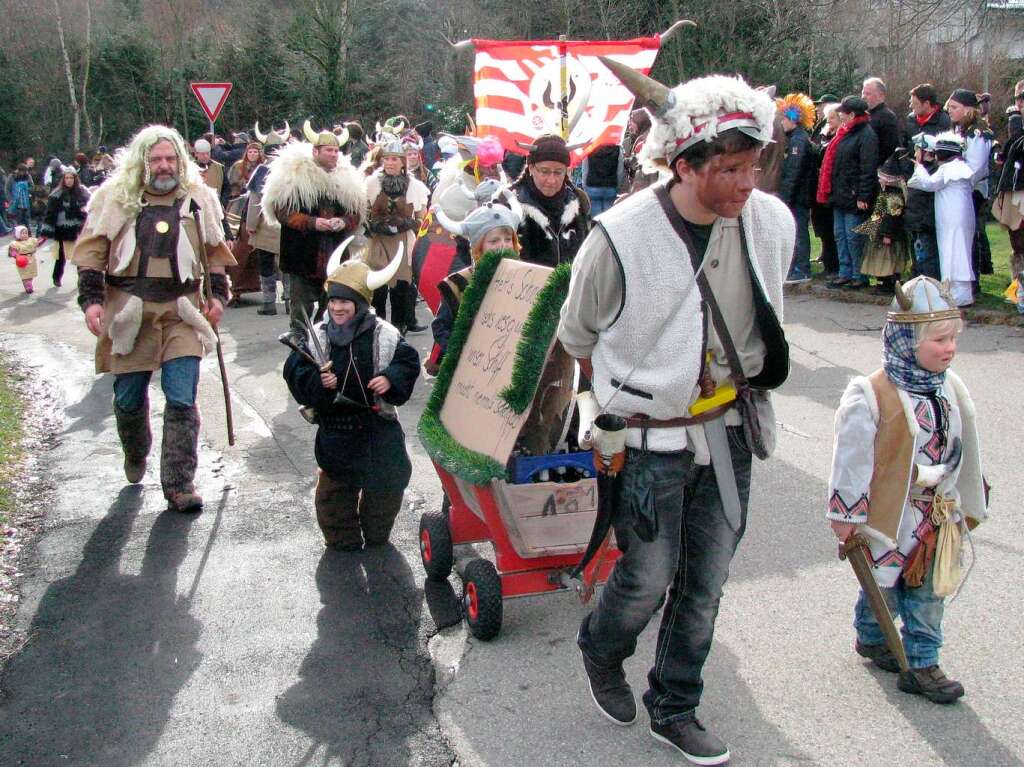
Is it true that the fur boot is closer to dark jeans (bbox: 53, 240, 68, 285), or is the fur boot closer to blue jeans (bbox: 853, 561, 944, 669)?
dark jeans (bbox: 53, 240, 68, 285)

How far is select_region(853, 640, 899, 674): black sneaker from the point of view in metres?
3.82

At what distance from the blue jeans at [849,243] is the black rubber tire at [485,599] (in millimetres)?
7911

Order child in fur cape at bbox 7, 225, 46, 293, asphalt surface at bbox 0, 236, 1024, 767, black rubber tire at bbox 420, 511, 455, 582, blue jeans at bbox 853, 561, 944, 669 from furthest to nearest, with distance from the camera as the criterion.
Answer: child in fur cape at bbox 7, 225, 46, 293
black rubber tire at bbox 420, 511, 455, 582
blue jeans at bbox 853, 561, 944, 669
asphalt surface at bbox 0, 236, 1024, 767

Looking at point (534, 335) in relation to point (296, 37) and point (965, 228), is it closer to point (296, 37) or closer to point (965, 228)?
point (965, 228)

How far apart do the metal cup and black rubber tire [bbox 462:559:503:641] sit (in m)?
1.21

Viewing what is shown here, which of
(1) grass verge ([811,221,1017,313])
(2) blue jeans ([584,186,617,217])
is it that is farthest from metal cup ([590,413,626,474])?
(2) blue jeans ([584,186,617,217])

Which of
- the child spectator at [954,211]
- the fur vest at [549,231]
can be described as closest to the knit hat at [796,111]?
the child spectator at [954,211]

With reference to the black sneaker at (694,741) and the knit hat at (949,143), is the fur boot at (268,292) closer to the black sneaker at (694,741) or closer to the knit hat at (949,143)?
the knit hat at (949,143)

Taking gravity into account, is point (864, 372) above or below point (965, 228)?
below

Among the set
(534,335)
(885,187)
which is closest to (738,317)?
(534,335)

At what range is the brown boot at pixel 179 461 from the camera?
19.5 feet

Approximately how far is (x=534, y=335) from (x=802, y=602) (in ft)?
5.36

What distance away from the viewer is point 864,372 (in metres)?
8.20

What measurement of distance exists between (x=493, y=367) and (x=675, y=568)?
1347mm
